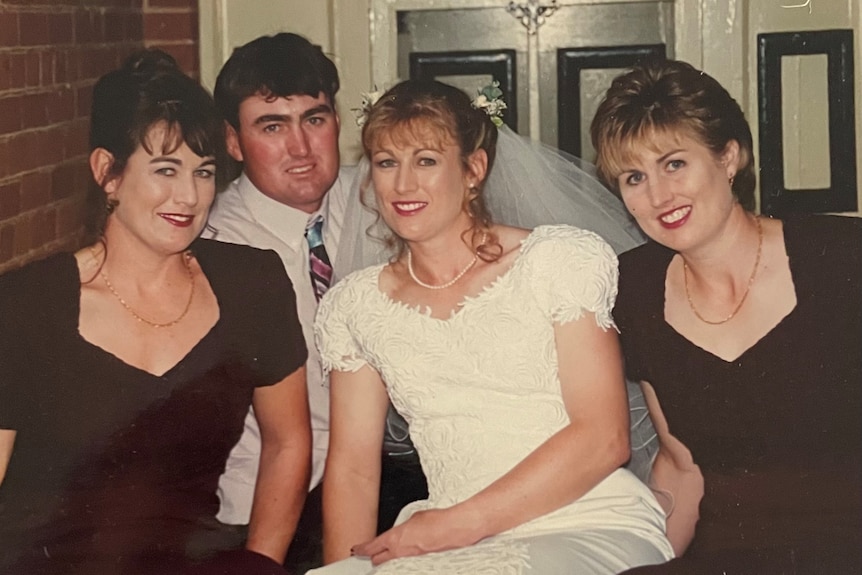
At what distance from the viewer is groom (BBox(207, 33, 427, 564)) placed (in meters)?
1.91

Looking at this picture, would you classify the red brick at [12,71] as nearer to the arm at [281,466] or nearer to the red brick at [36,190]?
the red brick at [36,190]

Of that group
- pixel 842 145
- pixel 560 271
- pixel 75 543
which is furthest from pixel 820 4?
pixel 75 543

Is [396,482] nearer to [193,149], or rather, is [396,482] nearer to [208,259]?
[208,259]

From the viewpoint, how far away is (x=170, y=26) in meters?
1.92

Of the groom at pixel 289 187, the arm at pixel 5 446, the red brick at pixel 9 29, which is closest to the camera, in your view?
the red brick at pixel 9 29

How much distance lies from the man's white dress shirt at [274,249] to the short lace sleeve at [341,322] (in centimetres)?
3

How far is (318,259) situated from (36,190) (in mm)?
500

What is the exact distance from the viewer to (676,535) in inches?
74.8

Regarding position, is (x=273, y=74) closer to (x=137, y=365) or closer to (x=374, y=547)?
(x=137, y=365)

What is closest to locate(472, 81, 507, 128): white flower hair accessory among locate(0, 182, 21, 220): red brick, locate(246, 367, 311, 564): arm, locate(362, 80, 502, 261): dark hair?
locate(362, 80, 502, 261): dark hair

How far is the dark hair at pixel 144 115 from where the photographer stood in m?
1.83

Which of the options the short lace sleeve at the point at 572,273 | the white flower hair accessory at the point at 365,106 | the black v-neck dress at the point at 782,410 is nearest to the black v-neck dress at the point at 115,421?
the white flower hair accessory at the point at 365,106

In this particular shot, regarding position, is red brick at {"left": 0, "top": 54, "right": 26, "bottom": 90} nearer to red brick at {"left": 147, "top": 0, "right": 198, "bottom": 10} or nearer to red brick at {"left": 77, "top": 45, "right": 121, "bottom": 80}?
red brick at {"left": 77, "top": 45, "right": 121, "bottom": 80}

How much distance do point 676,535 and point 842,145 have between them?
75cm
